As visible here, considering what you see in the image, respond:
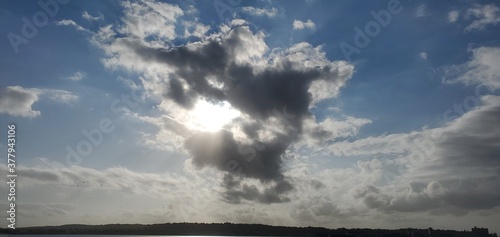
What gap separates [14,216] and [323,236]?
561ft

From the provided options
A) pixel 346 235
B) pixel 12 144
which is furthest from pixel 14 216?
pixel 346 235

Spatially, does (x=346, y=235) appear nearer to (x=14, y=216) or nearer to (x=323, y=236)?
(x=323, y=236)

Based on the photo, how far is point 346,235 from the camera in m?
187

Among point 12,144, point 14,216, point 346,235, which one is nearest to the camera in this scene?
point 12,144

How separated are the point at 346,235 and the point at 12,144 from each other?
169951 millimetres

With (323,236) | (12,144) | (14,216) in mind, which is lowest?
(323,236)

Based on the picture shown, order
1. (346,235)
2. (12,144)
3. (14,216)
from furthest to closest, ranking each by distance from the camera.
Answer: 1. (346,235)
2. (14,216)
3. (12,144)

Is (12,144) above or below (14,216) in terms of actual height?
above

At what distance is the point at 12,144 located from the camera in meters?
51.4

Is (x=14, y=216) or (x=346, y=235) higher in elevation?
(x=14, y=216)

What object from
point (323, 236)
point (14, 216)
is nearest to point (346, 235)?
point (323, 236)

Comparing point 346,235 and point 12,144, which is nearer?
point 12,144

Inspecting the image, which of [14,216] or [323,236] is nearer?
[14,216]

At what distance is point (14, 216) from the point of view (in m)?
54.8
